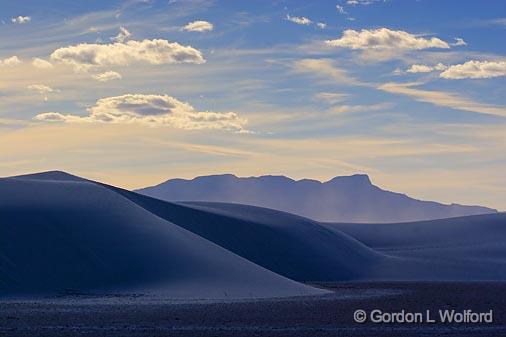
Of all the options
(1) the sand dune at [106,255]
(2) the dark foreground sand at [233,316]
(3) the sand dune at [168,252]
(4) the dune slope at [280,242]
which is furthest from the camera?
(4) the dune slope at [280,242]

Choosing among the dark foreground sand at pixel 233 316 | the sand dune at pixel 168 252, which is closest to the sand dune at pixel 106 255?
the sand dune at pixel 168 252

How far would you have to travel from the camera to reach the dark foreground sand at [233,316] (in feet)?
98.8

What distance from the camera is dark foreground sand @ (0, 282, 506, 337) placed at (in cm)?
3011

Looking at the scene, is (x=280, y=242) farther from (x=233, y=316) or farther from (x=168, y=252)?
(x=233, y=316)

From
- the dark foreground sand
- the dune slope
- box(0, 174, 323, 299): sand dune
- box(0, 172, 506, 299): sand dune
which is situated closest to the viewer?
the dark foreground sand

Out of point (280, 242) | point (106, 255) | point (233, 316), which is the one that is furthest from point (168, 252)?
point (280, 242)

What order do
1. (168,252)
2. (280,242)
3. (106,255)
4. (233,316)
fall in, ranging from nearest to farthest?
(233,316)
(106,255)
(168,252)
(280,242)

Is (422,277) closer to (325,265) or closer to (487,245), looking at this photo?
(325,265)

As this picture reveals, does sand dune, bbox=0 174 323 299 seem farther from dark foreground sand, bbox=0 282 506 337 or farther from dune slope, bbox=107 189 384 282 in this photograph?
dune slope, bbox=107 189 384 282

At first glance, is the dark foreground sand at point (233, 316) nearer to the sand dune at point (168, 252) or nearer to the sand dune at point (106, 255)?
the sand dune at point (106, 255)

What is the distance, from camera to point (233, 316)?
3575cm

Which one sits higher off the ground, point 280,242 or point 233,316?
point 280,242

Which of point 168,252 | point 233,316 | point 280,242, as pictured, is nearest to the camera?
point 233,316

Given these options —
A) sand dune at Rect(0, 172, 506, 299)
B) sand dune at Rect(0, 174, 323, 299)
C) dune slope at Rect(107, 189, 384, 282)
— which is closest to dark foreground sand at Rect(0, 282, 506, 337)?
sand dune at Rect(0, 174, 323, 299)
